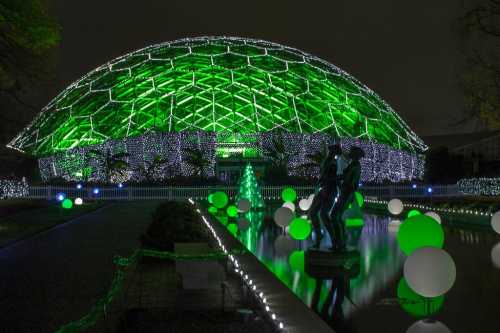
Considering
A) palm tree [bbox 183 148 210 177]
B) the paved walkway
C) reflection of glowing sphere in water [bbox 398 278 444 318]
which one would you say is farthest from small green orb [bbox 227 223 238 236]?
palm tree [bbox 183 148 210 177]

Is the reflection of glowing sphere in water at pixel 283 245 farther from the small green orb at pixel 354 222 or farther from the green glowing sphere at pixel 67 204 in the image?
the green glowing sphere at pixel 67 204

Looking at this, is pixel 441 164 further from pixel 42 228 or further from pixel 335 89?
pixel 42 228

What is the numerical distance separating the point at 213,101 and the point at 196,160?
6312mm

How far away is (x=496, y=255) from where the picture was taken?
11.5 meters

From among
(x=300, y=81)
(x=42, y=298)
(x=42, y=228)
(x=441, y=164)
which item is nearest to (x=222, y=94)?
(x=300, y=81)

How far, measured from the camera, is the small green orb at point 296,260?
1024cm

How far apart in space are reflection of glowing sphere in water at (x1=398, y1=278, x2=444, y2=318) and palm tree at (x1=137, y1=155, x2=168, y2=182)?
31433mm

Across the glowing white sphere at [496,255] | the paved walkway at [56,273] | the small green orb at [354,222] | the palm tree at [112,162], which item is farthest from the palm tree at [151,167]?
the glowing white sphere at [496,255]

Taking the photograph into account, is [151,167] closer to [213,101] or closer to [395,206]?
[213,101]

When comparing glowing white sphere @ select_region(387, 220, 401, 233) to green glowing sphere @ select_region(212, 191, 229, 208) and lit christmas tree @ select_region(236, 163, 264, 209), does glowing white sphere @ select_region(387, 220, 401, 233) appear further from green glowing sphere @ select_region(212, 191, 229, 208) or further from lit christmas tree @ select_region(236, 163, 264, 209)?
green glowing sphere @ select_region(212, 191, 229, 208)

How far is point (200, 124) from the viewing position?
41875mm

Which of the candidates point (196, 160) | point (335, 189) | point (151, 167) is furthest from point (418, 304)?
point (151, 167)

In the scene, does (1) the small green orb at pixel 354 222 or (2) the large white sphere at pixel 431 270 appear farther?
(1) the small green orb at pixel 354 222

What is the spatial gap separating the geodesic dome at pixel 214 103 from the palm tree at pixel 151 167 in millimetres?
1932
